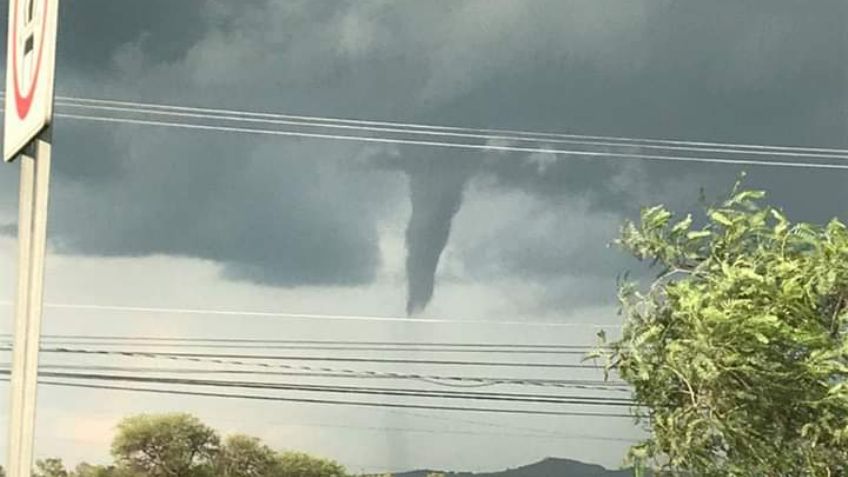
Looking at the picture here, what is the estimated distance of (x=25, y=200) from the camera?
97cm

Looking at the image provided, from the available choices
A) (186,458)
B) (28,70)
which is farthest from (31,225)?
(186,458)

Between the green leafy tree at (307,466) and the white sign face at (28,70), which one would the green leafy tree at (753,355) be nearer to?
the white sign face at (28,70)

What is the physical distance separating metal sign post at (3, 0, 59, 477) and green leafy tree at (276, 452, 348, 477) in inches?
1001

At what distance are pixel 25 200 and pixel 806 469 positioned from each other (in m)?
3.50

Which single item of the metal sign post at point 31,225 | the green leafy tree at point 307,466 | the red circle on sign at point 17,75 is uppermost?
the green leafy tree at point 307,466

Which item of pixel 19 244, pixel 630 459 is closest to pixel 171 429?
pixel 630 459

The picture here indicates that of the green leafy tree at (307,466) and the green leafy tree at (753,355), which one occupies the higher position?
the green leafy tree at (307,466)

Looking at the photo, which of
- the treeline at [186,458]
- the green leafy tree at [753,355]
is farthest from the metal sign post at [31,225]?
the treeline at [186,458]

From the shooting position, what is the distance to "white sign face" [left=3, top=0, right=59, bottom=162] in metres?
0.94

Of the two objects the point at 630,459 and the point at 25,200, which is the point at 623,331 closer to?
the point at 630,459

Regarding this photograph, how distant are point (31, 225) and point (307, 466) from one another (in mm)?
25895

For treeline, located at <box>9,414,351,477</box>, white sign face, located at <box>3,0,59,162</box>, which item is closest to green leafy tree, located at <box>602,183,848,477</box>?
white sign face, located at <box>3,0,59,162</box>

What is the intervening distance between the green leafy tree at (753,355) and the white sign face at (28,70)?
312cm

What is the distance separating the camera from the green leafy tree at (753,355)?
12.8 feet
